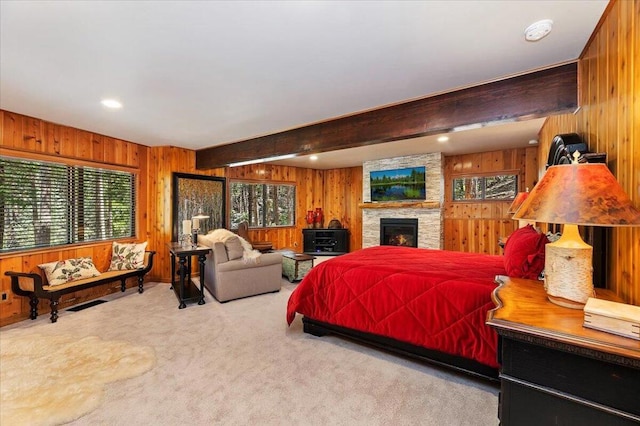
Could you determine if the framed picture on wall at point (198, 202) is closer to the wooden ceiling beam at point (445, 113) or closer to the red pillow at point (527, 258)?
the wooden ceiling beam at point (445, 113)

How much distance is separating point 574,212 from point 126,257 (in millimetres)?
5282

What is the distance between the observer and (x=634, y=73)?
136cm

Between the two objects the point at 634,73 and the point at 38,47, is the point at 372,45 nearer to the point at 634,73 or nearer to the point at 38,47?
the point at 634,73

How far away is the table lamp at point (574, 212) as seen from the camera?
1118 mm

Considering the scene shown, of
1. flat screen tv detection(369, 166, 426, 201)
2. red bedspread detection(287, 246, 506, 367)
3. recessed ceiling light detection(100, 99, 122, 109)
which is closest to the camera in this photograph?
red bedspread detection(287, 246, 506, 367)

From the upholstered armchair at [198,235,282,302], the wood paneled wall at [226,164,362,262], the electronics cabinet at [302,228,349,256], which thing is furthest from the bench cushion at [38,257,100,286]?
the electronics cabinet at [302,228,349,256]

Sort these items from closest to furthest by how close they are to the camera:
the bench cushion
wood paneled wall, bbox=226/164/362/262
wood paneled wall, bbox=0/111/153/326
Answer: wood paneled wall, bbox=0/111/153/326, the bench cushion, wood paneled wall, bbox=226/164/362/262

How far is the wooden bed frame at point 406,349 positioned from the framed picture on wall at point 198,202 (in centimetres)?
284

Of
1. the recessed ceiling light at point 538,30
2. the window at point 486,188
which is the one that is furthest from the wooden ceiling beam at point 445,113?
the window at point 486,188

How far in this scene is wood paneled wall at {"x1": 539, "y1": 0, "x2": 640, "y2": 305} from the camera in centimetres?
135

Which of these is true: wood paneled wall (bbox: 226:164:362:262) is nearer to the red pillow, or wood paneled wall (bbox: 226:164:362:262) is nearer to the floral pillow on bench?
the floral pillow on bench

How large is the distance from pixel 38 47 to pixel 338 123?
2.62 m

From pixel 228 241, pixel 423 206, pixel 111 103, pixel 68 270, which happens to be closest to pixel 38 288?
pixel 68 270

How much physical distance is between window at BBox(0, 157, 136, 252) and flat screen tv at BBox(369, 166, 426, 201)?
4945 millimetres
